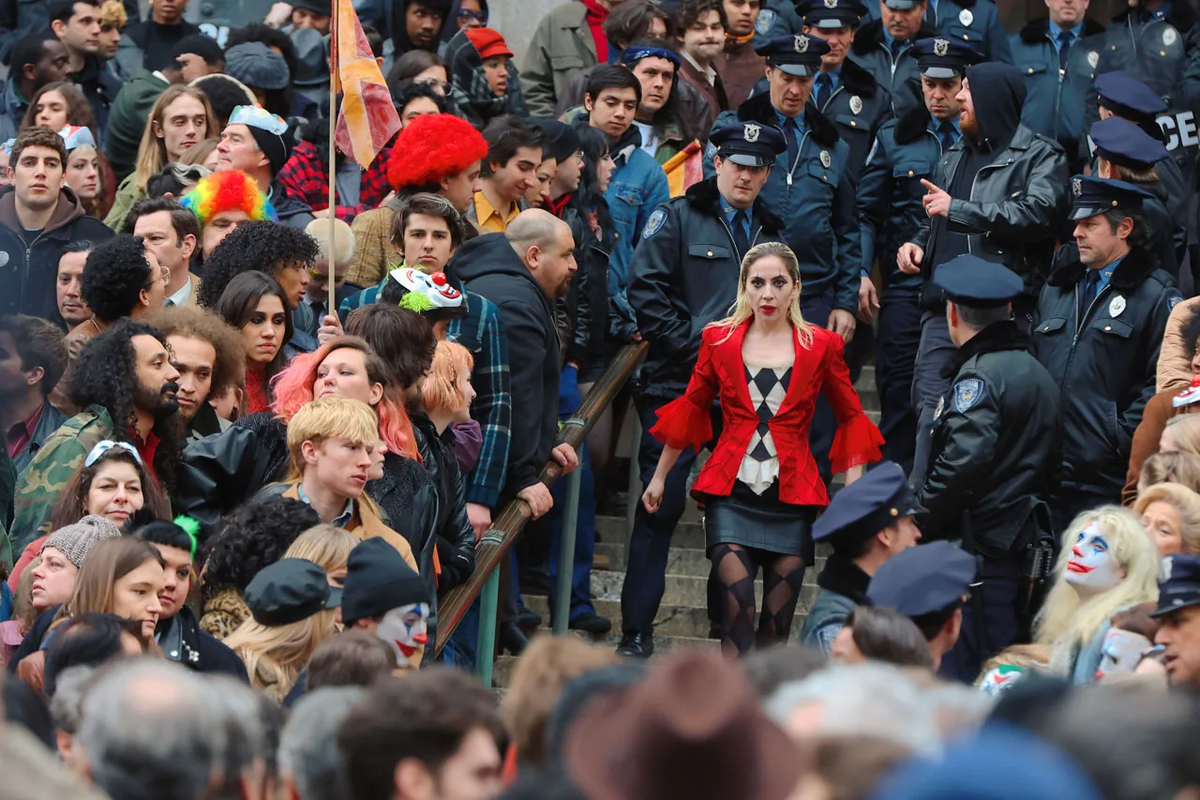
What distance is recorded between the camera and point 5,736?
279 centimetres

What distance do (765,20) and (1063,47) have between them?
69.3 inches

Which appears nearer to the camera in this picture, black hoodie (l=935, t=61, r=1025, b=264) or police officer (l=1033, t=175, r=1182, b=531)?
police officer (l=1033, t=175, r=1182, b=531)

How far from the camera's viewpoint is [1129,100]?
8875mm

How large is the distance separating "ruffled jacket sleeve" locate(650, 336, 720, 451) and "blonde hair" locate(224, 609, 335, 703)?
2.83 metres

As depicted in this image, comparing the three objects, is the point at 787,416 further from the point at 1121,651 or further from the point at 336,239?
the point at 1121,651

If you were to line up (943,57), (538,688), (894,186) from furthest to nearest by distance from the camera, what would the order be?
1. (894,186)
2. (943,57)
3. (538,688)

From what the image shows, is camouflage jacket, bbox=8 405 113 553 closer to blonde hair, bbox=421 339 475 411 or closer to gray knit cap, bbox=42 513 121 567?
gray knit cap, bbox=42 513 121 567

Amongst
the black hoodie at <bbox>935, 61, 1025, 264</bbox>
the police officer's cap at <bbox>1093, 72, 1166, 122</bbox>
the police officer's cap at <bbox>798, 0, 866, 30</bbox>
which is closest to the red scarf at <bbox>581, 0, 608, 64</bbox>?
the police officer's cap at <bbox>798, 0, 866, 30</bbox>

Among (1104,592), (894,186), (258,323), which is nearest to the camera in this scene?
(1104,592)

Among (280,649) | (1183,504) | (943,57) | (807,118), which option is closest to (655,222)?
(807,118)

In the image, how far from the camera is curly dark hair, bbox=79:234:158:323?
707cm

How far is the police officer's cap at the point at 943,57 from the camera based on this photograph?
9.26 m

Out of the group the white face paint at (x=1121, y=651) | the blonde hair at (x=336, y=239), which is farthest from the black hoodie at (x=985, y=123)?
the white face paint at (x=1121, y=651)

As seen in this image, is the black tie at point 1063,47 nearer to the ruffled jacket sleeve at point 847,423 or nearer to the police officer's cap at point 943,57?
the police officer's cap at point 943,57
